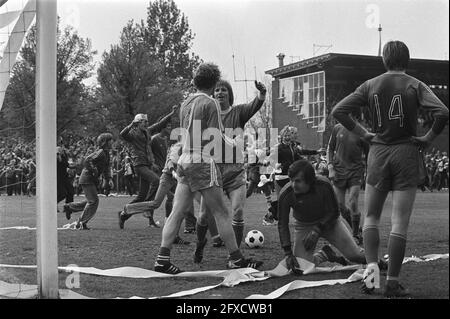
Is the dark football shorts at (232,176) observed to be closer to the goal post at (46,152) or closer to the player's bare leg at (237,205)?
the player's bare leg at (237,205)

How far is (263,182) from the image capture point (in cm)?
967

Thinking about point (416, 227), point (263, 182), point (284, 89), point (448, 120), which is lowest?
point (416, 227)

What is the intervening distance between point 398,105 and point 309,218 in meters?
1.28

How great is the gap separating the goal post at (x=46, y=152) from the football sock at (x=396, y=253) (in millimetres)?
2042

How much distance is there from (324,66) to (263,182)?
15.9ft

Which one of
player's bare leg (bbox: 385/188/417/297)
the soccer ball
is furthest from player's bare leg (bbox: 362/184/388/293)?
the soccer ball

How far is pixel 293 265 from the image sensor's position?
4.54 meters

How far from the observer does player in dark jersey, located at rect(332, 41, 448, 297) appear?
3834 mm

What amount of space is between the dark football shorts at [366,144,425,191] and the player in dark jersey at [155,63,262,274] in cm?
121

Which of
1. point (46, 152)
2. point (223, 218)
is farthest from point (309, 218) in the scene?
point (46, 152)

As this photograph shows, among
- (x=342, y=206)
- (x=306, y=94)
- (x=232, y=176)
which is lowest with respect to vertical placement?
(x=342, y=206)

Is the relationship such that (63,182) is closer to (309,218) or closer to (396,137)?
(309,218)

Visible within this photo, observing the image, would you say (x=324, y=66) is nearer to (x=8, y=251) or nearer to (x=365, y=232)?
(x=365, y=232)
